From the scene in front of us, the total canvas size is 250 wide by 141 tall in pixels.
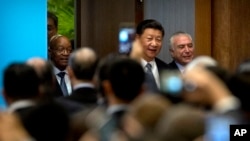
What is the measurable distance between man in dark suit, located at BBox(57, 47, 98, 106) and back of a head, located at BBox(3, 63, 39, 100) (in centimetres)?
43

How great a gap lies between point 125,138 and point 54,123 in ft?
0.85

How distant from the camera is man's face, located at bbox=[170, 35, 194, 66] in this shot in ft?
17.8

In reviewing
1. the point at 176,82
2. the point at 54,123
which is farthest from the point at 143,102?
the point at 176,82

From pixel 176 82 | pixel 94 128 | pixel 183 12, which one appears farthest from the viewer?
pixel 183 12

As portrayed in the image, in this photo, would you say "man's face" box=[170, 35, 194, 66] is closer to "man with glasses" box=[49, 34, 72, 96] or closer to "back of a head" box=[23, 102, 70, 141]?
"man with glasses" box=[49, 34, 72, 96]

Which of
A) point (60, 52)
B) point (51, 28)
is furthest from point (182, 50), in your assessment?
point (51, 28)

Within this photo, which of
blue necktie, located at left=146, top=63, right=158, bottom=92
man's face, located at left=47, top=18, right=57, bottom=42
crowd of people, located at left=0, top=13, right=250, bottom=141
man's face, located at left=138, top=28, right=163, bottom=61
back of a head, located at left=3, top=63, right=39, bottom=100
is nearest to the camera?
crowd of people, located at left=0, top=13, right=250, bottom=141

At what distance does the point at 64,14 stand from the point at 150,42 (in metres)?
2.31

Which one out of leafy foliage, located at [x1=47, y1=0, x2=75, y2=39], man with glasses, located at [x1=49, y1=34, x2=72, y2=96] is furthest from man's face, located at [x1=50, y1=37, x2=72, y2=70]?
leafy foliage, located at [x1=47, y1=0, x2=75, y2=39]

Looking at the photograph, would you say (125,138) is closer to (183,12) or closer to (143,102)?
(143,102)

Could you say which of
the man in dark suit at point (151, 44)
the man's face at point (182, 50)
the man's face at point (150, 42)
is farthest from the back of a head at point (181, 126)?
the man's face at point (182, 50)

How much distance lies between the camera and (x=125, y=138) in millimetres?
2303

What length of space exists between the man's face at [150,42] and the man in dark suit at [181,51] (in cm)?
20

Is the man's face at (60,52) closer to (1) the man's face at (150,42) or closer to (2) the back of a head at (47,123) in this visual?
(1) the man's face at (150,42)
